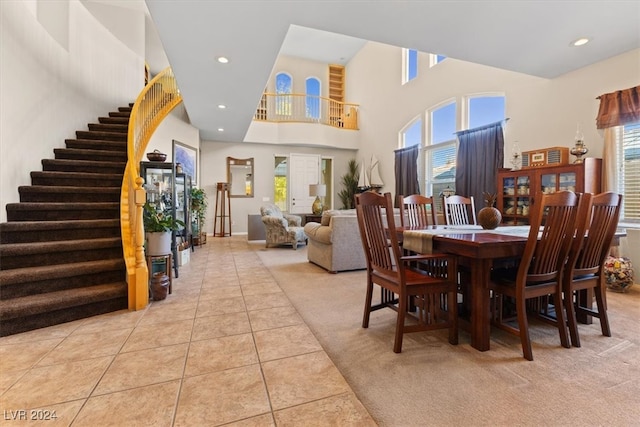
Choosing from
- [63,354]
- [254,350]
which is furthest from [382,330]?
[63,354]

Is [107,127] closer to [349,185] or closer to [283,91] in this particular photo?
[283,91]

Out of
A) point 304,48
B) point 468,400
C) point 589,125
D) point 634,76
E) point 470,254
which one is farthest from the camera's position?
point 304,48

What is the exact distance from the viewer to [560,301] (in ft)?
6.25

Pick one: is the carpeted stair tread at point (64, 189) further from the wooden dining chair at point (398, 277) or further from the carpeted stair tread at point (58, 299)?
the wooden dining chair at point (398, 277)

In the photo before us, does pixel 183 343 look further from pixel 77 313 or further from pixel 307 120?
pixel 307 120

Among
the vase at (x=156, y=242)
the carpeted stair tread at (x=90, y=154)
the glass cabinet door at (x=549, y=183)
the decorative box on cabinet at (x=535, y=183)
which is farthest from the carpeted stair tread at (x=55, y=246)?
the glass cabinet door at (x=549, y=183)

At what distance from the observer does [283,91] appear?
30.9 ft

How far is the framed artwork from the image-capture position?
250 inches

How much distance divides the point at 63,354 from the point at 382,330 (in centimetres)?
218

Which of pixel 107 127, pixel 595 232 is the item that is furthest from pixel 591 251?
pixel 107 127

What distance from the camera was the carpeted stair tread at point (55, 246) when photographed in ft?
8.19

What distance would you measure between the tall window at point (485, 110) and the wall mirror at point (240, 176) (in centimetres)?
574

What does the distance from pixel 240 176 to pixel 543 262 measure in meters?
7.57

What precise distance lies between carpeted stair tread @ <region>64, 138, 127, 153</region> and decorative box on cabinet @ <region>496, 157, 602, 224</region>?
576 centimetres
